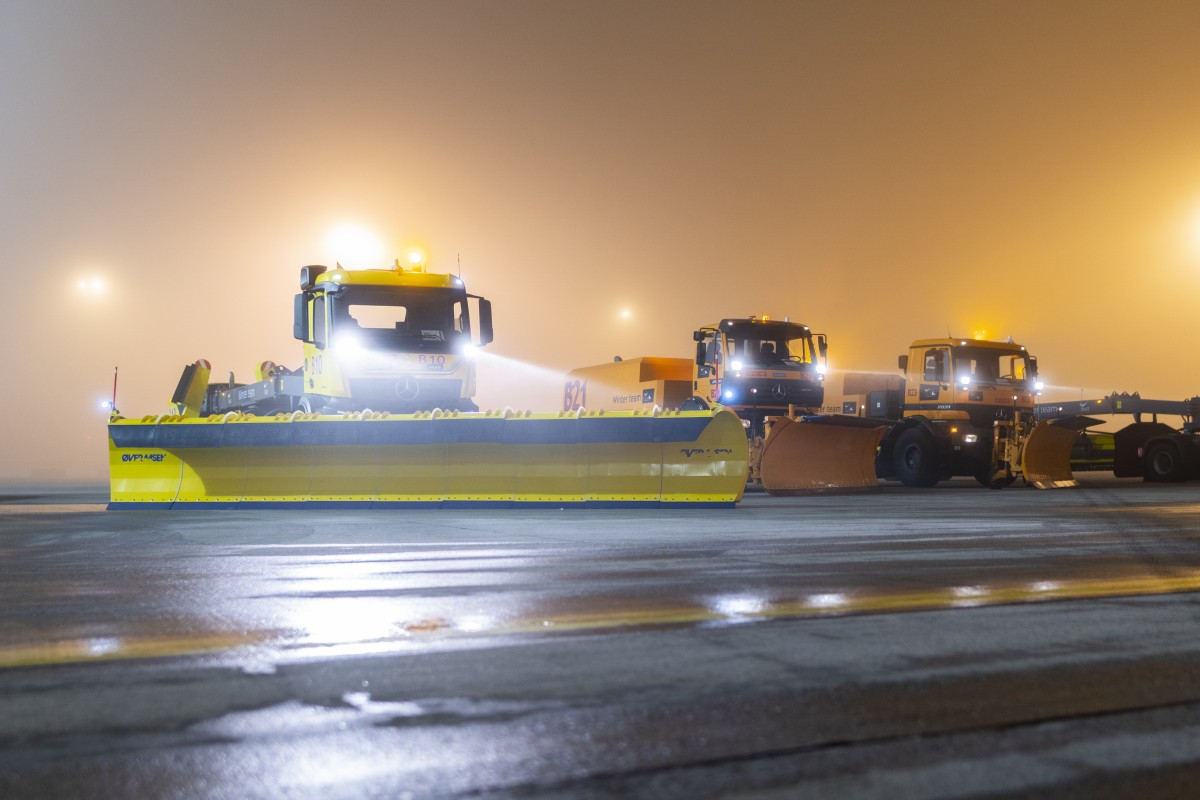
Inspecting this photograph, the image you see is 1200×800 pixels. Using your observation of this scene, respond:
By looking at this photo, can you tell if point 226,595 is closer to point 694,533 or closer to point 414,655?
point 414,655

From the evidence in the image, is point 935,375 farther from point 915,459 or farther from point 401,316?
point 401,316

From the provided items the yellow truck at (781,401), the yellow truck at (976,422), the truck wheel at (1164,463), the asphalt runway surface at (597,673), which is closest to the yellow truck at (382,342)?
the yellow truck at (781,401)

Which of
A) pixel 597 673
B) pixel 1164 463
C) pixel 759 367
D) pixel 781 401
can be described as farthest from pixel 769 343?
pixel 597 673

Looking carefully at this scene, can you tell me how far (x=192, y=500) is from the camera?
11.9 metres

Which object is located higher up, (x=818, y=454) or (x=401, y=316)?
(x=401, y=316)

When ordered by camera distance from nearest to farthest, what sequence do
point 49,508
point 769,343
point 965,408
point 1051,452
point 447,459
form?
1. point 447,459
2. point 49,508
3. point 769,343
4. point 965,408
5. point 1051,452

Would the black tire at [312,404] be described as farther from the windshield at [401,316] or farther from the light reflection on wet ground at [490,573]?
the light reflection on wet ground at [490,573]

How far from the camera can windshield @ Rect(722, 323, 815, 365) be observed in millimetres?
18328

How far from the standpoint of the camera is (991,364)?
20125 millimetres

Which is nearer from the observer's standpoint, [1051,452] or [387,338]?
[387,338]

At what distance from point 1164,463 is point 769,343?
1093 cm

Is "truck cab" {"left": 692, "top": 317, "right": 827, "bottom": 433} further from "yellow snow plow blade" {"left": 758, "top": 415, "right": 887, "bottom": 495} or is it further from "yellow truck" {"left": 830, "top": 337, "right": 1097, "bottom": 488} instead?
"yellow truck" {"left": 830, "top": 337, "right": 1097, "bottom": 488}

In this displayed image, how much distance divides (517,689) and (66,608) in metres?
2.85

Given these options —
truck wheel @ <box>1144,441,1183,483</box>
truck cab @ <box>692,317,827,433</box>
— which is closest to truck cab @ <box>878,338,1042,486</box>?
truck cab @ <box>692,317,827,433</box>
